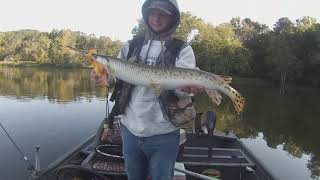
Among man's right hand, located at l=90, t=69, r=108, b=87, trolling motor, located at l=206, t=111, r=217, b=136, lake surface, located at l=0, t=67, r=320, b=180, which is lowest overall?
lake surface, located at l=0, t=67, r=320, b=180

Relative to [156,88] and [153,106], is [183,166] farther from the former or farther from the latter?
[156,88]

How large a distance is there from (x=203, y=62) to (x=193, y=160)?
57044mm

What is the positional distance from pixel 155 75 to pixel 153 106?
0.98 feet

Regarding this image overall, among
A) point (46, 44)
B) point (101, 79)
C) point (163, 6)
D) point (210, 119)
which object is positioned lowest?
point (210, 119)

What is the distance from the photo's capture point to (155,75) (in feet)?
12.4

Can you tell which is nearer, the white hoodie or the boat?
the white hoodie

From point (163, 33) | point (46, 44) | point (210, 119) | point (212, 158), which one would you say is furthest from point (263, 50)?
point (46, 44)

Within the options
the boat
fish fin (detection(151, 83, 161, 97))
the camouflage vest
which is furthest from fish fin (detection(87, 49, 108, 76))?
the boat

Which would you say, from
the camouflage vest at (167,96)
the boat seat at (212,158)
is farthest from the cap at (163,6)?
the boat seat at (212,158)

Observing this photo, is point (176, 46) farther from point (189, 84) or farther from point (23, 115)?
point (23, 115)

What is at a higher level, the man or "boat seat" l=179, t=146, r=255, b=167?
the man

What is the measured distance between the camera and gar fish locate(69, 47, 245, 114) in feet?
12.3

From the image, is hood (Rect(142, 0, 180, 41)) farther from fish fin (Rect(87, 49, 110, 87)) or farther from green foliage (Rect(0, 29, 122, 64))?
green foliage (Rect(0, 29, 122, 64))

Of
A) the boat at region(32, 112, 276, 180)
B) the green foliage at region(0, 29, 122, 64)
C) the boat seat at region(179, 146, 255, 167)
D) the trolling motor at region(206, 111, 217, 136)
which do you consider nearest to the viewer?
the boat at region(32, 112, 276, 180)
